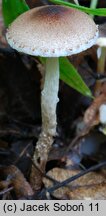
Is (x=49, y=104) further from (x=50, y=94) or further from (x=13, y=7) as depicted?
(x=13, y=7)

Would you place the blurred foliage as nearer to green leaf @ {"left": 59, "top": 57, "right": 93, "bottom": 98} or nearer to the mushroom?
green leaf @ {"left": 59, "top": 57, "right": 93, "bottom": 98}

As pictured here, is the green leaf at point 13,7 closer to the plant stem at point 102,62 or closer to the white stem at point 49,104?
the white stem at point 49,104

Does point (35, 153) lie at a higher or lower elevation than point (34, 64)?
lower

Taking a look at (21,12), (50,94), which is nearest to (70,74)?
(50,94)

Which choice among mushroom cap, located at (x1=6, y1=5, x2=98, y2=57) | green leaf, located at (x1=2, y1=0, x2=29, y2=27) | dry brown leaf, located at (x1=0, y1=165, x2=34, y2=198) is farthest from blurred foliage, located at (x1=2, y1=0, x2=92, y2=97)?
dry brown leaf, located at (x1=0, y1=165, x2=34, y2=198)

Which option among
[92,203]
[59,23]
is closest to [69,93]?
[92,203]

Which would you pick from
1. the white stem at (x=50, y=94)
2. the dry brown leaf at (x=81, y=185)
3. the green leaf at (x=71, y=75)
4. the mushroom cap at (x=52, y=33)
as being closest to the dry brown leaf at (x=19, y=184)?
the dry brown leaf at (x=81, y=185)

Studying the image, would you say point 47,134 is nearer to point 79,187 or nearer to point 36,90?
point 79,187
